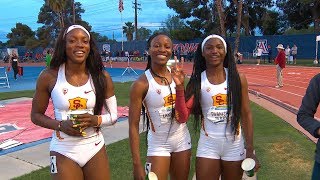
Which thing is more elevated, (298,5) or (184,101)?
(298,5)

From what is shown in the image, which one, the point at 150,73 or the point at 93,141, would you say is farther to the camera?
the point at 150,73

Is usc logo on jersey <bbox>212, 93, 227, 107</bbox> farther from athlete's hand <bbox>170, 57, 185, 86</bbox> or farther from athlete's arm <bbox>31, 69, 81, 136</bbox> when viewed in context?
athlete's arm <bbox>31, 69, 81, 136</bbox>

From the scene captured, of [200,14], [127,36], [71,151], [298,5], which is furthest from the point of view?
[127,36]

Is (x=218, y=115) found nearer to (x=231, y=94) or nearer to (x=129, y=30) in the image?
(x=231, y=94)

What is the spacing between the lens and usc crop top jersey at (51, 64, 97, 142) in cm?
313

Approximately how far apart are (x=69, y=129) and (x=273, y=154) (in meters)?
4.41

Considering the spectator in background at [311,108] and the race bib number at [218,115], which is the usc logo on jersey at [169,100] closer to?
the race bib number at [218,115]

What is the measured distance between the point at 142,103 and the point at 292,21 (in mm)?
45368

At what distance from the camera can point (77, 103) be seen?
124 inches

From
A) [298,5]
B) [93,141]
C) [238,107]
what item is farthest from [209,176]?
[298,5]

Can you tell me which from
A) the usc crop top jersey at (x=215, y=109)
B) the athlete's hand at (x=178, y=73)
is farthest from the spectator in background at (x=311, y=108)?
the athlete's hand at (x=178, y=73)

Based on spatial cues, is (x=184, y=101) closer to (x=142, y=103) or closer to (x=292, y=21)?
(x=142, y=103)

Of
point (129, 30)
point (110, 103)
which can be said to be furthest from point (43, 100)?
point (129, 30)

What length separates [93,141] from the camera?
3.24 meters
